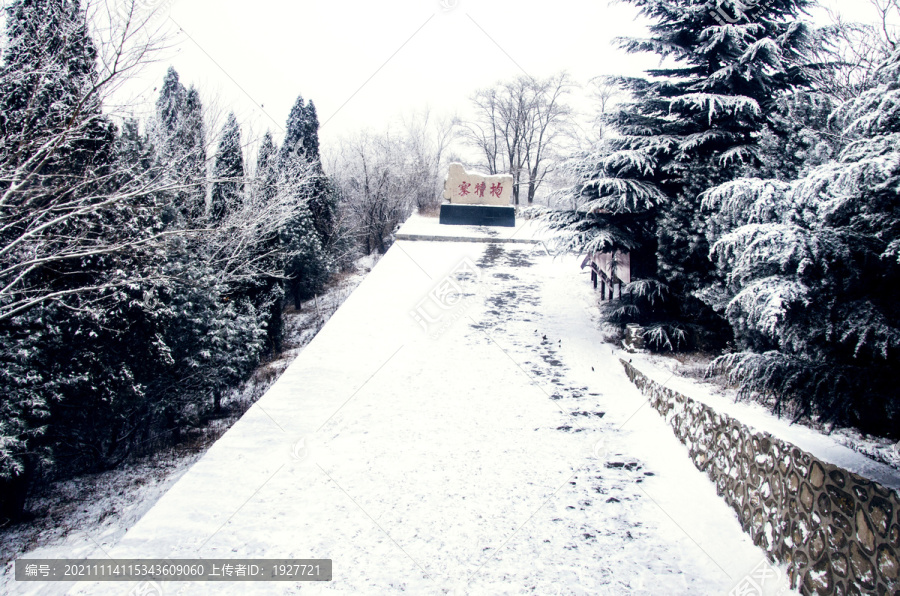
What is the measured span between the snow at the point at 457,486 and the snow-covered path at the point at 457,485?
0.05 ft

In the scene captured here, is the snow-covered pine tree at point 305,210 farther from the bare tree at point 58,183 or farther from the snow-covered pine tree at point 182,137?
the bare tree at point 58,183

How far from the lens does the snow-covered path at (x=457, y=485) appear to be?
3.62 metres

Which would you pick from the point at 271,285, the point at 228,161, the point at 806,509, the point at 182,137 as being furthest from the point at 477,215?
the point at 806,509

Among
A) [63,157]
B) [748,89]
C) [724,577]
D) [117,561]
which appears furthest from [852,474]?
[63,157]

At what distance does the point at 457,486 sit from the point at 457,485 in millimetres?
16

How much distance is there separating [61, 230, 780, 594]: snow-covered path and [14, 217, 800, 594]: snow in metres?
0.02

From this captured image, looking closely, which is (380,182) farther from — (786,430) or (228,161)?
(786,430)

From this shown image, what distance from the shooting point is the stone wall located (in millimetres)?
2527

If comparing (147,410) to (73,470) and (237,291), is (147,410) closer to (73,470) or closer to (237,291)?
(73,470)

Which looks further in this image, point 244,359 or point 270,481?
point 244,359

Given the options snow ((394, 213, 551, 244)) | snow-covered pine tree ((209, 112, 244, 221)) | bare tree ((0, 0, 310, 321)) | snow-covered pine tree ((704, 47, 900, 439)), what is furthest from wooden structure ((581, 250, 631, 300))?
snow-covered pine tree ((209, 112, 244, 221))

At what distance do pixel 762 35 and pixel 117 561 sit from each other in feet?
33.0

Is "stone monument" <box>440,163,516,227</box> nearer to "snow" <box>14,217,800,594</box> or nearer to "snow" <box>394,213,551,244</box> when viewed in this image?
"snow" <box>394,213,551,244</box>

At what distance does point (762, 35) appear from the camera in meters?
6.80
